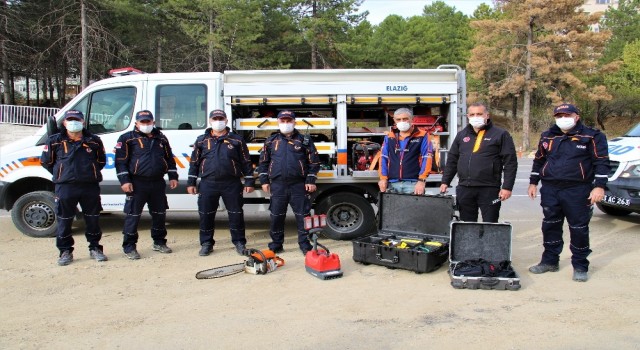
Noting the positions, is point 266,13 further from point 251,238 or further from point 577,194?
point 577,194

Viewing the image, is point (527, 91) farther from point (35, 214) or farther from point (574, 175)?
point (35, 214)

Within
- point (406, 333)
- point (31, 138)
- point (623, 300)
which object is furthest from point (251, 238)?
point (623, 300)

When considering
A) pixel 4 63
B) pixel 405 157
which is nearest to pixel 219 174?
pixel 405 157

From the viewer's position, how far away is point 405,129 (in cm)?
624

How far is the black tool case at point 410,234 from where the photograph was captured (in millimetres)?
5680

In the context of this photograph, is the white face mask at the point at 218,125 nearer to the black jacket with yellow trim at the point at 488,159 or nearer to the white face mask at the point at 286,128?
the white face mask at the point at 286,128

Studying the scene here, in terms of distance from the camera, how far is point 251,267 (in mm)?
5645

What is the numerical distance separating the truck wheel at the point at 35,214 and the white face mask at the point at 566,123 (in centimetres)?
652

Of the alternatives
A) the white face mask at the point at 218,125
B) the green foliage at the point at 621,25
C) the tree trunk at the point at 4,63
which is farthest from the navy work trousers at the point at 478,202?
the green foliage at the point at 621,25

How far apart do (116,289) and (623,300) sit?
481 centimetres

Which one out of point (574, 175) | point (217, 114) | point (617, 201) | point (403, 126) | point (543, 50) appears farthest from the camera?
point (543, 50)

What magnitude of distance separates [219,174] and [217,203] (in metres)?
0.44

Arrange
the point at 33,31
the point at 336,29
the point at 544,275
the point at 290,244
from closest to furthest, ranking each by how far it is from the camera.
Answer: the point at 544,275 → the point at 290,244 → the point at 33,31 → the point at 336,29

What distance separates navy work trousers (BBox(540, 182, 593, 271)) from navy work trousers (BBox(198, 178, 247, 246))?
11.6 ft
